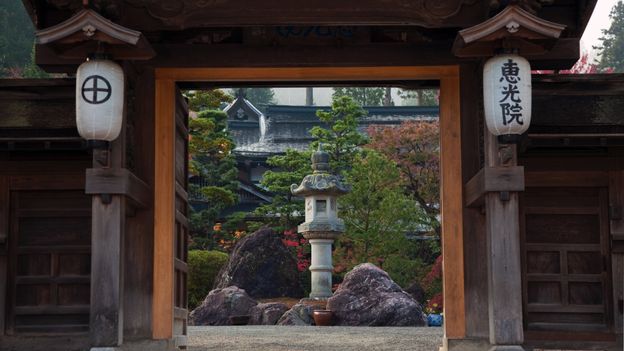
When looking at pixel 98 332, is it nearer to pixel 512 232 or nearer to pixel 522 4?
pixel 512 232

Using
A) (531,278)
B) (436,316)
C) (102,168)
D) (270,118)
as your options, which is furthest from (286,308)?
(270,118)

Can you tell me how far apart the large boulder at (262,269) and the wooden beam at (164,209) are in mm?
13869

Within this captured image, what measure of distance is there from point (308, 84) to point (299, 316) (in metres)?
11.7

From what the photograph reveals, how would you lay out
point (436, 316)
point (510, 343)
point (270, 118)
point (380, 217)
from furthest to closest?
point (270, 118), point (380, 217), point (436, 316), point (510, 343)

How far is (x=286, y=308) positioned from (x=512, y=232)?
47.1 ft

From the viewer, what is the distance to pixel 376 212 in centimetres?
2619

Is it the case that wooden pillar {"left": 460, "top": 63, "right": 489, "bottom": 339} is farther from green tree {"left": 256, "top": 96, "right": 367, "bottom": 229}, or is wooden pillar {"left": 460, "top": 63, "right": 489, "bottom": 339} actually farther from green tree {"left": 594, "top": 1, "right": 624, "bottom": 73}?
green tree {"left": 594, "top": 1, "right": 624, "bottom": 73}

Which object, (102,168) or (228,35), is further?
(228,35)

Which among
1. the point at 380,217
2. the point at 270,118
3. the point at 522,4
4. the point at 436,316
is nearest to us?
the point at 522,4

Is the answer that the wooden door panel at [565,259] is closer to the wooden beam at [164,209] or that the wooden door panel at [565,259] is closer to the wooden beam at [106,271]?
the wooden beam at [164,209]

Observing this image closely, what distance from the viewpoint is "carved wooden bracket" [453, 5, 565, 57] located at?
27.4ft

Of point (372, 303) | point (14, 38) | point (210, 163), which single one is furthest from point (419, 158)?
point (14, 38)

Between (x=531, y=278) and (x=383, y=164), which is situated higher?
(x=383, y=164)

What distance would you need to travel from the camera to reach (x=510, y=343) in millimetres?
8250
